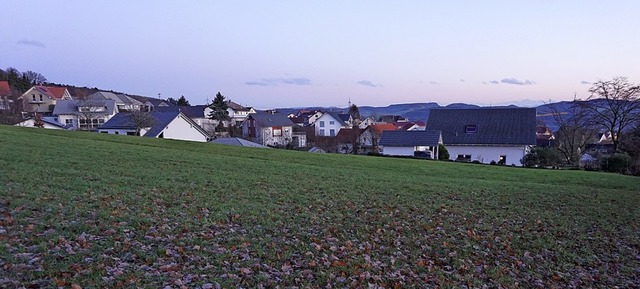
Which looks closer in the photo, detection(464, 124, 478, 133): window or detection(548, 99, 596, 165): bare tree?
detection(548, 99, 596, 165): bare tree

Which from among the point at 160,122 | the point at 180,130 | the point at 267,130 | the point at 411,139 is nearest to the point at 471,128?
the point at 411,139

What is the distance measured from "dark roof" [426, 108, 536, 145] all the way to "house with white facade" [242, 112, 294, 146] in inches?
1133

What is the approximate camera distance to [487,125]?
50.5 m

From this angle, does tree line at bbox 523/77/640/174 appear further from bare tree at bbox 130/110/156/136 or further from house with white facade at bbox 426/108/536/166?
bare tree at bbox 130/110/156/136

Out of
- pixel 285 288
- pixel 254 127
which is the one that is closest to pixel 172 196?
pixel 285 288

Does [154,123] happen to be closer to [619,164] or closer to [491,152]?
[491,152]

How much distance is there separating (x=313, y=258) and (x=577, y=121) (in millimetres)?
53759

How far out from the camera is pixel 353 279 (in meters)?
5.74

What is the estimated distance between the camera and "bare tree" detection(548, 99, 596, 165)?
49031 millimetres

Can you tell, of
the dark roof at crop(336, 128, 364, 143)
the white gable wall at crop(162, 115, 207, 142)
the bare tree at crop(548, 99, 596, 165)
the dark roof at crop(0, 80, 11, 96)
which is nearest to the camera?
the white gable wall at crop(162, 115, 207, 142)

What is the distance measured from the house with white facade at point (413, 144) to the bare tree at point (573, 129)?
596 inches

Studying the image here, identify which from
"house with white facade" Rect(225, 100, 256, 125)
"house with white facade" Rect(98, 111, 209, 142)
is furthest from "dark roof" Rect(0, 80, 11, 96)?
"house with white facade" Rect(225, 100, 256, 125)

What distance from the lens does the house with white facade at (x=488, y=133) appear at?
47094mm

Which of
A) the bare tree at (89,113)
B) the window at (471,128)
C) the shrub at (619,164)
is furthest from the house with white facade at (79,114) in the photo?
the shrub at (619,164)
